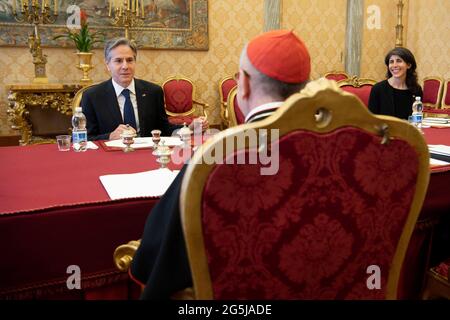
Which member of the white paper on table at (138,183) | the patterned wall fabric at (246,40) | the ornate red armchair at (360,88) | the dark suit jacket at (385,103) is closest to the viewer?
the white paper on table at (138,183)

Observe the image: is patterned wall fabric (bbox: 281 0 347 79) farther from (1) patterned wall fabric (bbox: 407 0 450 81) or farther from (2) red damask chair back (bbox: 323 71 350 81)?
(1) patterned wall fabric (bbox: 407 0 450 81)

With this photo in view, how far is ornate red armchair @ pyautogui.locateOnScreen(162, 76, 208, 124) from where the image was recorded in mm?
5668

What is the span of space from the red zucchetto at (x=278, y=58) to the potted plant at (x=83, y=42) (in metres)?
4.34

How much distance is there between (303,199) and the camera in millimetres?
913

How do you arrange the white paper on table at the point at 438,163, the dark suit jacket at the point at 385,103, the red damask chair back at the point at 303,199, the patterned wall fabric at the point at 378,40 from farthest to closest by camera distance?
the patterned wall fabric at the point at 378,40
the dark suit jacket at the point at 385,103
the white paper on table at the point at 438,163
the red damask chair back at the point at 303,199

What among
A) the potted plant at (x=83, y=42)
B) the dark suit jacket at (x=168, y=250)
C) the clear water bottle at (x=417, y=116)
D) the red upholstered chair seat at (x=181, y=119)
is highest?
the potted plant at (x=83, y=42)

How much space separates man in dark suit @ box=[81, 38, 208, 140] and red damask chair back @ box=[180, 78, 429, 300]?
2.17 meters

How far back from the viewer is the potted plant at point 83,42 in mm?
5078

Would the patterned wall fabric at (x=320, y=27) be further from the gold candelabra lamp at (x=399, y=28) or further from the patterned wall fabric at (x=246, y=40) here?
the gold candelabra lamp at (x=399, y=28)

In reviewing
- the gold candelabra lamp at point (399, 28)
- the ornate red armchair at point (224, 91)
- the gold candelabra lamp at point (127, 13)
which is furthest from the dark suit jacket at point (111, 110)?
the gold candelabra lamp at point (399, 28)

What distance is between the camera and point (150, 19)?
5.68 metres
